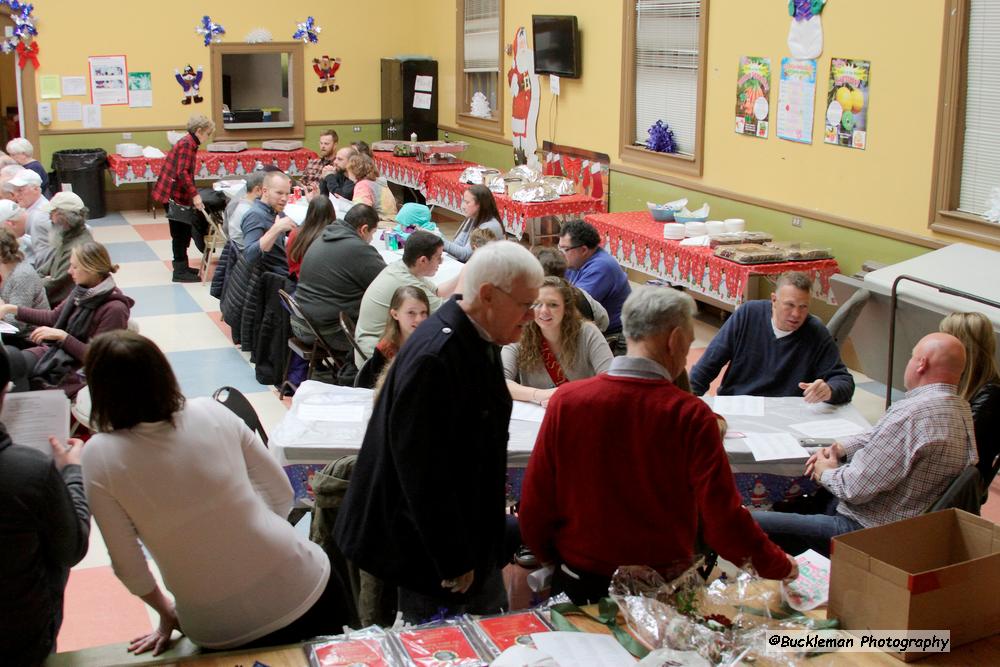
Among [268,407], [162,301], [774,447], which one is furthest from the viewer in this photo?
[162,301]

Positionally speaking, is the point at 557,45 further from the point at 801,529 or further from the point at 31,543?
the point at 31,543

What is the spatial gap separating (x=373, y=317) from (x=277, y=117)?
946cm

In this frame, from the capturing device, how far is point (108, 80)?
1284 centimetres

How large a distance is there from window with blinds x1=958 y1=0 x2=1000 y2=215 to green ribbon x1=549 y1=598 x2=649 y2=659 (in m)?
4.76

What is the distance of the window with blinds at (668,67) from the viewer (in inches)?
346

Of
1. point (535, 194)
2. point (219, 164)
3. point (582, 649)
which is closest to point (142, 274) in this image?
point (219, 164)

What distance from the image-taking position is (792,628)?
229 centimetres

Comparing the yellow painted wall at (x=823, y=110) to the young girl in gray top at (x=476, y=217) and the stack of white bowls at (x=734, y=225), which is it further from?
the young girl in gray top at (x=476, y=217)

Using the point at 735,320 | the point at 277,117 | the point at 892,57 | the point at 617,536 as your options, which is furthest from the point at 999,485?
the point at 277,117

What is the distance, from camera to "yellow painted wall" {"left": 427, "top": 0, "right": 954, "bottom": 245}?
6.54 metres

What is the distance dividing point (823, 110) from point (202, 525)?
19.8 ft

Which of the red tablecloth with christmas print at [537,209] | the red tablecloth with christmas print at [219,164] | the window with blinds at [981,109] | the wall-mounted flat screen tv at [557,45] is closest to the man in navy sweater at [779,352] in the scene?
the window with blinds at [981,109]

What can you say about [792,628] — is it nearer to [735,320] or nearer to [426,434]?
[426,434]

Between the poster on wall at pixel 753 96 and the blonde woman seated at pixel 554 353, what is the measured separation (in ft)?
13.9
